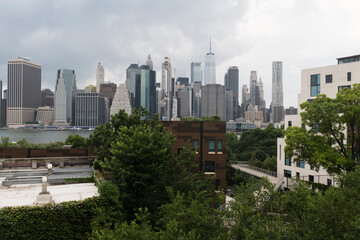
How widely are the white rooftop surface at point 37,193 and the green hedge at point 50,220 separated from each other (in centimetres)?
164

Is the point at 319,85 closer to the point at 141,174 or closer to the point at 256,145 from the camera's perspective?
the point at 256,145

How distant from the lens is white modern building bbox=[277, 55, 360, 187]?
46438mm

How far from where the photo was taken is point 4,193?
70.2 ft

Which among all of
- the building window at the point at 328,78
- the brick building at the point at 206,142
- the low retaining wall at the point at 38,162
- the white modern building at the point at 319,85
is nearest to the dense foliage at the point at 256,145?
the white modern building at the point at 319,85

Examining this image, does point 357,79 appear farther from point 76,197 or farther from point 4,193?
point 4,193

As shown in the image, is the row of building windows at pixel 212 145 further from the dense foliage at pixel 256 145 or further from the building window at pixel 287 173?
the dense foliage at pixel 256 145

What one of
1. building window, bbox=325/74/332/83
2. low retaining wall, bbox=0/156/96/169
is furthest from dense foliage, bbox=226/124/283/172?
low retaining wall, bbox=0/156/96/169

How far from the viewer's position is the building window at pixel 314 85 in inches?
2000

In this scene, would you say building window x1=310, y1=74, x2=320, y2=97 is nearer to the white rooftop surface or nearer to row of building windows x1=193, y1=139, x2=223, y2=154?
row of building windows x1=193, y1=139, x2=223, y2=154

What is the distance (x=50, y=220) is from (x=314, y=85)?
49.8m

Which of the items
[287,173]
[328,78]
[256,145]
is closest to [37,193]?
[287,173]

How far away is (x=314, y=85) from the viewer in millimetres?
51344

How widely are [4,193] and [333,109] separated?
2698 centimetres

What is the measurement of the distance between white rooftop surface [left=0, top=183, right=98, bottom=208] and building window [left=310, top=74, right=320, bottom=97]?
44.0 meters
